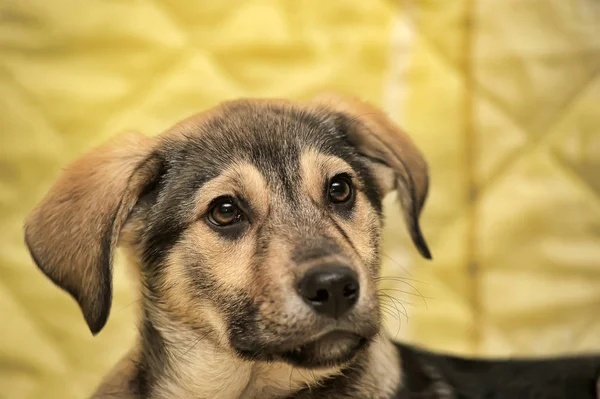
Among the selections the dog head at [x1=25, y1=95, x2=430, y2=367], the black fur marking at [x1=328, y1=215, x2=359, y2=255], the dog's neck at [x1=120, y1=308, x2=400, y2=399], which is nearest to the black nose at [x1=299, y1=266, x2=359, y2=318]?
the dog head at [x1=25, y1=95, x2=430, y2=367]

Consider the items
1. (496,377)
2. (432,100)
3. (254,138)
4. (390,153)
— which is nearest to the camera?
(254,138)

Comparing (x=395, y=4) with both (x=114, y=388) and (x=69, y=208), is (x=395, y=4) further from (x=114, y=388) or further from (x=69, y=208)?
(x=114, y=388)

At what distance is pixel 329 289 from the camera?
1485 mm

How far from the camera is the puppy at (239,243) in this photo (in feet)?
5.36

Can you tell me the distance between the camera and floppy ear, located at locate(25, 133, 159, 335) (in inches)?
67.8

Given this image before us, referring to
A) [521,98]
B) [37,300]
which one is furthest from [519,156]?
[37,300]

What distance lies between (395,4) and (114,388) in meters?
1.52

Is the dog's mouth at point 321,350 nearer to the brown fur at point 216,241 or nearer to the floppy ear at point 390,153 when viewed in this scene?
the brown fur at point 216,241

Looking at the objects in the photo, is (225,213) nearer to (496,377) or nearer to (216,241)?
(216,241)

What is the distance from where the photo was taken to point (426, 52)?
2336 millimetres

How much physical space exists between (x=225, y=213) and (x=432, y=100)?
0.94 metres

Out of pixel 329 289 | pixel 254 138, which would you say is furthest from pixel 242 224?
pixel 329 289

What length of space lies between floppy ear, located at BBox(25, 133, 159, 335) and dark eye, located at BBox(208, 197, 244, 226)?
0.72ft

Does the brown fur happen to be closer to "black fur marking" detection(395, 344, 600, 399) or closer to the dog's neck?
the dog's neck
